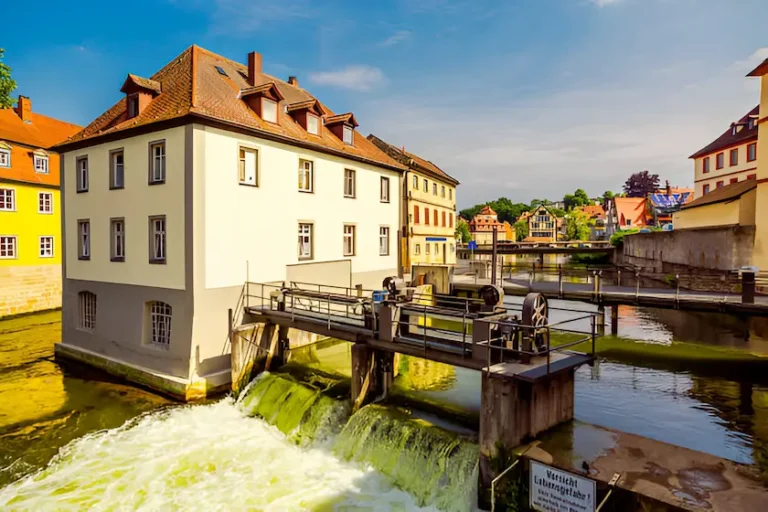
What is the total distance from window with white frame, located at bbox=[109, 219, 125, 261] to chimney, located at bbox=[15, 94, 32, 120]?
26665mm

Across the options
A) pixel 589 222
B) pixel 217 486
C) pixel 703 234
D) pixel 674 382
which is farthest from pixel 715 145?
pixel 589 222

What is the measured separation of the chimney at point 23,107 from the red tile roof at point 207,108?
22.0m

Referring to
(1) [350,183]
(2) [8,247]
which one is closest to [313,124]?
(1) [350,183]

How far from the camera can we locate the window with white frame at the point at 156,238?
17.3m

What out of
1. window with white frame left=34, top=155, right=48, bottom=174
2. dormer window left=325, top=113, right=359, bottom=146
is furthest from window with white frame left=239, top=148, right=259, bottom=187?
window with white frame left=34, top=155, right=48, bottom=174

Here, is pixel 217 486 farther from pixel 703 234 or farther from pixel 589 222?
pixel 589 222

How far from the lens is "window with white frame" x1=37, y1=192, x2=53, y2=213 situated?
32.6 m

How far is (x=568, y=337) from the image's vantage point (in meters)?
24.9

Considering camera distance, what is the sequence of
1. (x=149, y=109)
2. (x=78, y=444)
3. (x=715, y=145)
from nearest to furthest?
(x=78, y=444), (x=149, y=109), (x=715, y=145)

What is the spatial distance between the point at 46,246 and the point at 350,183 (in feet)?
77.8

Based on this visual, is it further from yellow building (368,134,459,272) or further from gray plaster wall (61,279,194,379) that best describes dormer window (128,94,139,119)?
yellow building (368,134,459,272)

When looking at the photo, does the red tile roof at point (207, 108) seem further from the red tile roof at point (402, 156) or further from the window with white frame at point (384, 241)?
the red tile roof at point (402, 156)

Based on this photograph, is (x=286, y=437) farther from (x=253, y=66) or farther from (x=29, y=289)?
(x=29, y=289)

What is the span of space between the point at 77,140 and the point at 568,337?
24943 mm
